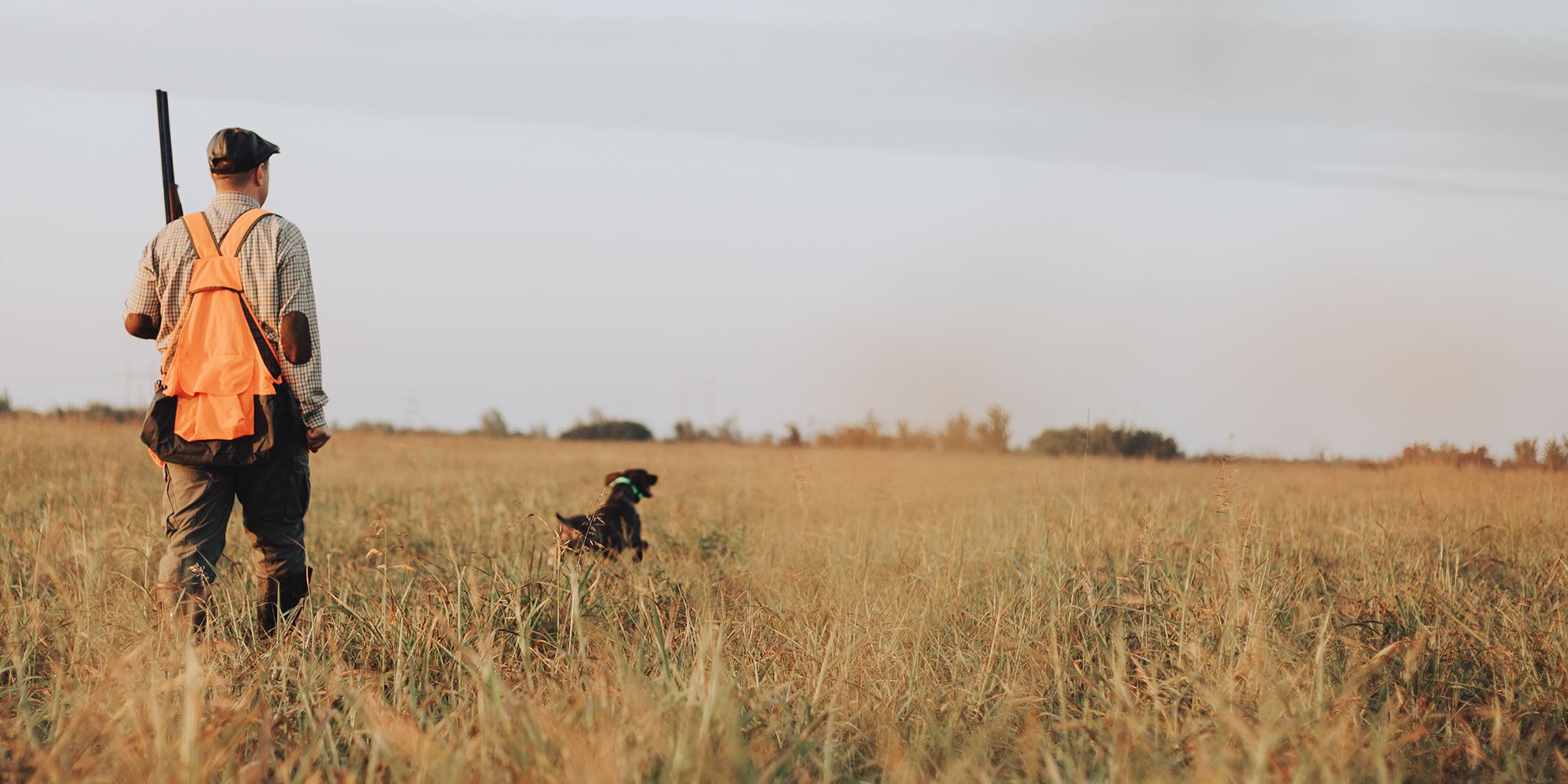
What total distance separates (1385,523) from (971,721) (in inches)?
168

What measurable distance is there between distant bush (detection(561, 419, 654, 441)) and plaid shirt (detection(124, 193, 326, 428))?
22.1 metres

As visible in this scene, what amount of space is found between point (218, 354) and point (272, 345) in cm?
20

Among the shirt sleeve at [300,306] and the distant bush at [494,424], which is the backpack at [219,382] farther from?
the distant bush at [494,424]

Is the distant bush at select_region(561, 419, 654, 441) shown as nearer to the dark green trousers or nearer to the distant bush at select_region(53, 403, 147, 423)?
the distant bush at select_region(53, 403, 147, 423)

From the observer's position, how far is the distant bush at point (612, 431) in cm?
2648

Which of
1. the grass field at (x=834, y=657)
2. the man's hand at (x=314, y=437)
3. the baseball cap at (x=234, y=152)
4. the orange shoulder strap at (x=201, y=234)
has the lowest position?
the grass field at (x=834, y=657)

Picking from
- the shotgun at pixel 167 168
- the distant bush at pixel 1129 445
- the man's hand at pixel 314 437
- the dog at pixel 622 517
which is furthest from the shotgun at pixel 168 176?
the distant bush at pixel 1129 445

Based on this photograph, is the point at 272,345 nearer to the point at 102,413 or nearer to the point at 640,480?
the point at 640,480

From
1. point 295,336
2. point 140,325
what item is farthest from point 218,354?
point 140,325

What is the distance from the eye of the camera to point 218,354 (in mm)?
3840

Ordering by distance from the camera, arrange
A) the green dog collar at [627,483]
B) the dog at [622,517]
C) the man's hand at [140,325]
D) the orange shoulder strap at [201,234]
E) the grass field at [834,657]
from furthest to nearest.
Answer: the green dog collar at [627,483]
the dog at [622,517]
the man's hand at [140,325]
the orange shoulder strap at [201,234]
the grass field at [834,657]

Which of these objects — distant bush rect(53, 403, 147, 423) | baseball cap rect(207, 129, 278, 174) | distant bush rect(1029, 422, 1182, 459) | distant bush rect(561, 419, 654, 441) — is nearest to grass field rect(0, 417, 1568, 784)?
baseball cap rect(207, 129, 278, 174)

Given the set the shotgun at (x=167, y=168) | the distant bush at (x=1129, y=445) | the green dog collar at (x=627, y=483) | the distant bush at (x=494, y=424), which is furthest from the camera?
the distant bush at (x=494, y=424)

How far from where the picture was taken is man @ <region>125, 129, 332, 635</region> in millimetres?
3879
